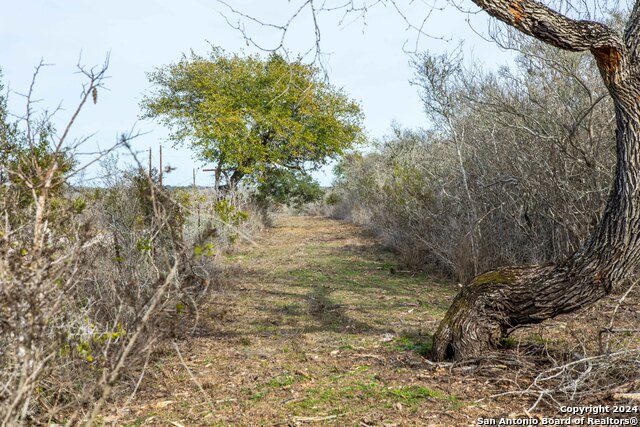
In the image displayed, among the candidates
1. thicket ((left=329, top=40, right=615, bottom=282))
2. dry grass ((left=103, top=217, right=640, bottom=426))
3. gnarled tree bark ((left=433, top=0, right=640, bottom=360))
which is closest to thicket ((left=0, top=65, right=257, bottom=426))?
dry grass ((left=103, top=217, right=640, bottom=426))

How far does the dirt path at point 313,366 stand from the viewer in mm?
3879

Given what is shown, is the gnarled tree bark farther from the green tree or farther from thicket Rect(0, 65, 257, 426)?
the green tree

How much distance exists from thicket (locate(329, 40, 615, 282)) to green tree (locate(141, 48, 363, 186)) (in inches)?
440

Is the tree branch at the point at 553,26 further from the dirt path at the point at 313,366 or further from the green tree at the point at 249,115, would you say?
the green tree at the point at 249,115

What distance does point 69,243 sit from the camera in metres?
4.71

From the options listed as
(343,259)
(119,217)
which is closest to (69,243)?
(119,217)

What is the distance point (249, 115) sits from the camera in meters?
21.4

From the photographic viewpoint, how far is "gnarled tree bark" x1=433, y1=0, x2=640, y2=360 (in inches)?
155

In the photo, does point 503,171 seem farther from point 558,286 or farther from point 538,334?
point 558,286

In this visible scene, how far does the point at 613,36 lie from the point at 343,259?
30.5ft

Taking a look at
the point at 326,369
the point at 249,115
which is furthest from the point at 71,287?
the point at 249,115

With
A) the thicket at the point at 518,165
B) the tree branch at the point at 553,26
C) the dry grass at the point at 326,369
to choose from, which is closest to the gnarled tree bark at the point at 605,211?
the tree branch at the point at 553,26

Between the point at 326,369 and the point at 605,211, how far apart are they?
2697 mm

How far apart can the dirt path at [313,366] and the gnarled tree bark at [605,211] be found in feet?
2.72
